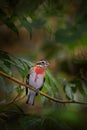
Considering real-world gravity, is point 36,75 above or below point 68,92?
above

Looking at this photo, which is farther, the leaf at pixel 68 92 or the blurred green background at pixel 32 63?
the leaf at pixel 68 92

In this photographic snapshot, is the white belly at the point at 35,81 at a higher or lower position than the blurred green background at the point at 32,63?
higher

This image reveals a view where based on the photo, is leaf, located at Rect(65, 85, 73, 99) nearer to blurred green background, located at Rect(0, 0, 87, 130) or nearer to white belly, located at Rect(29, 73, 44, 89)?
blurred green background, located at Rect(0, 0, 87, 130)

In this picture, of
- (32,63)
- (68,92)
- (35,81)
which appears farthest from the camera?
(35,81)

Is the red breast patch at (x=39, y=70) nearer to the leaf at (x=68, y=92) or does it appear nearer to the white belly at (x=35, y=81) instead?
the white belly at (x=35, y=81)

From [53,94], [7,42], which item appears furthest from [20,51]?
[53,94]

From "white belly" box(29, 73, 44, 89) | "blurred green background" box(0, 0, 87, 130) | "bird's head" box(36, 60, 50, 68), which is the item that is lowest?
"blurred green background" box(0, 0, 87, 130)

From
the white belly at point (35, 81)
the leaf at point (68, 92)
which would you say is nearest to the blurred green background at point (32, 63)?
the leaf at point (68, 92)

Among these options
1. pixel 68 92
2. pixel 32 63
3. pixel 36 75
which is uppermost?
pixel 36 75

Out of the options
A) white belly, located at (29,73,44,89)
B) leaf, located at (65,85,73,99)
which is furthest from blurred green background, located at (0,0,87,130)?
white belly, located at (29,73,44,89)

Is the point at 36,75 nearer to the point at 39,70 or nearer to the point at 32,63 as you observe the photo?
the point at 39,70

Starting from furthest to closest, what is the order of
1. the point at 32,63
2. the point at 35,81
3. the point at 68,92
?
1. the point at 35,81
2. the point at 68,92
3. the point at 32,63

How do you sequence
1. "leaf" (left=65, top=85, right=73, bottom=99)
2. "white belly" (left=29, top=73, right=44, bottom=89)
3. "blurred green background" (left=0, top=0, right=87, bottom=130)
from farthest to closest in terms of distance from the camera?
1. "white belly" (left=29, top=73, right=44, bottom=89)
2. "leaf" (left=65, top=85, right=73, bottom=99)
3. "blurred green background" (left=0, top=0, right=87, bottom=130)

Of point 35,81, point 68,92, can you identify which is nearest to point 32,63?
point 68,92
